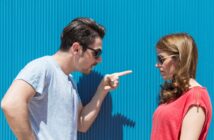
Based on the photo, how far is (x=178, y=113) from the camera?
185cm

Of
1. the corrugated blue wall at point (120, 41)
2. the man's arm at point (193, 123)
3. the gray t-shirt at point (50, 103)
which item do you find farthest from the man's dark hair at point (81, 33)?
the man's arm at point (193, 123)

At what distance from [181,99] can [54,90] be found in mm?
601

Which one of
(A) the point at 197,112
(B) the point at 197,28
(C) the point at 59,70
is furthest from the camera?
(B) the point at 197,28

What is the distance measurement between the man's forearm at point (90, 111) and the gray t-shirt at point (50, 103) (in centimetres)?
19

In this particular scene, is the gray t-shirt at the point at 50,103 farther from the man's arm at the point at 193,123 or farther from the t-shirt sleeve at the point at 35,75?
the man's arm at the point at 193,123

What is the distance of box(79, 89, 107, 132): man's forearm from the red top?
51 centimetres

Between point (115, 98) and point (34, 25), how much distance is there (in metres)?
0.61

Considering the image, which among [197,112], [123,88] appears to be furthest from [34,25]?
[197,112]

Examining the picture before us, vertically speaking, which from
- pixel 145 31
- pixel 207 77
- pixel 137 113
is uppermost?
pixel 145 31

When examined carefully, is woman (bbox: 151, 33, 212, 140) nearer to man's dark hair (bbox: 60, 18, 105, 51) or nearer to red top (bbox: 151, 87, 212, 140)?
red top (bbox: 151, 87, 212, 140)

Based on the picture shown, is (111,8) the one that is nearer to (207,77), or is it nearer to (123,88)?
(123,88)

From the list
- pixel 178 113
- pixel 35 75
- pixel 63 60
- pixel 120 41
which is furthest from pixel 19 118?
pixel 120 41

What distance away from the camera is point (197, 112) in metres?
1.77

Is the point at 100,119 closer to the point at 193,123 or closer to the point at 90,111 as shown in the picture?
the point at 90,111
